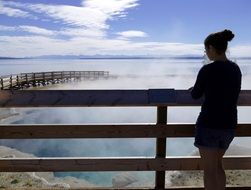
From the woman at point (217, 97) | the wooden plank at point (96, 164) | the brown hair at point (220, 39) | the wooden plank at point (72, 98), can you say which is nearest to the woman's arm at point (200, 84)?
the woman at point (217, 97)

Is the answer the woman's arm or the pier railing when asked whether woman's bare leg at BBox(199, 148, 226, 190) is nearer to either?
the woman's arm

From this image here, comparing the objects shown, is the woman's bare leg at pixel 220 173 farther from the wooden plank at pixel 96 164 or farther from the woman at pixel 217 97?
the wooden plank at pixel 96 164

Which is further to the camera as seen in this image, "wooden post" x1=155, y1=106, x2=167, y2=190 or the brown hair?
"wooden post" x1=155, y1=106, x2=167, y2=190

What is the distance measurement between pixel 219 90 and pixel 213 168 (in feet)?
2.34

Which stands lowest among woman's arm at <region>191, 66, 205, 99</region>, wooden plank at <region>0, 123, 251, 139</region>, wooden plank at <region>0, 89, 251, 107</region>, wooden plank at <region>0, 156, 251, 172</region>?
wooden plank at <region>0, 156, 251, 172</region>

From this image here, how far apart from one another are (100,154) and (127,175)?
4548mm

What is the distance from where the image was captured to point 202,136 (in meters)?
3.53

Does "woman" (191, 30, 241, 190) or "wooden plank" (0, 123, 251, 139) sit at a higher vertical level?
"woman" (191, 30, 241, 190)

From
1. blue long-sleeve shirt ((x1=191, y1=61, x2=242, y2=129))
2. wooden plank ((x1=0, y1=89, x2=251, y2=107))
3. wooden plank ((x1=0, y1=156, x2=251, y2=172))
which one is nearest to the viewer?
blue long-sleeve shirt ((x1=191, y1=61, x2=242, y2=129))

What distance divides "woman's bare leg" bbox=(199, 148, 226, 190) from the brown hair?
91 cm

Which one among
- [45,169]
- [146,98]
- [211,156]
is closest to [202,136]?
[211,156]

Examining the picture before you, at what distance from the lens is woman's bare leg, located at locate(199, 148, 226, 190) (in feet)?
11.6

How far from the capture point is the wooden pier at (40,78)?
34.9 m

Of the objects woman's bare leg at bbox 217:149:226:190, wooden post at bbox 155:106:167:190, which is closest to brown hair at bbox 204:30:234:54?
woman's bare leg at bbox 217:149:226:190
